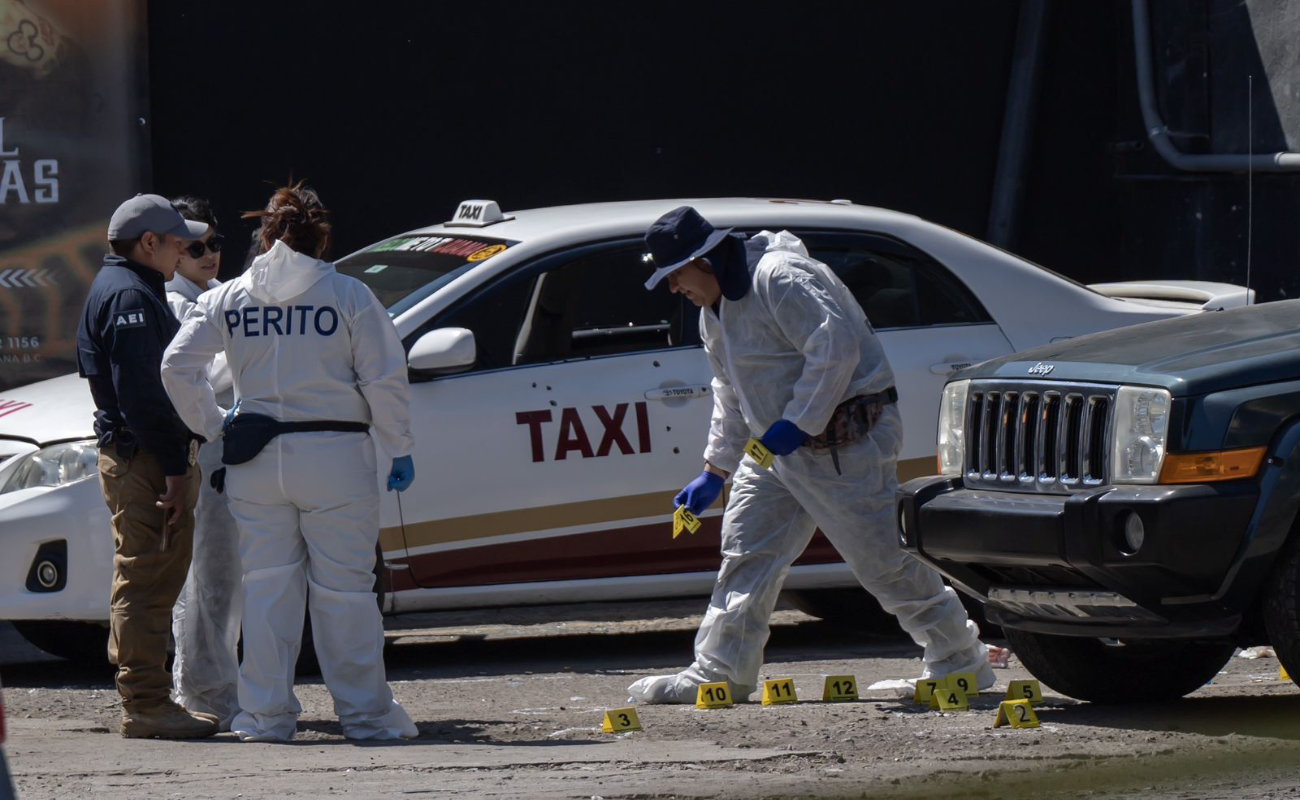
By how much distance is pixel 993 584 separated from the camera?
5793 mm

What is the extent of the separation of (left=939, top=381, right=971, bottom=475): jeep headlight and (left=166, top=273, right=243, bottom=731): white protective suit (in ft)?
7.19

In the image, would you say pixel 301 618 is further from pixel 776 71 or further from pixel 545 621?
pixel 776 71

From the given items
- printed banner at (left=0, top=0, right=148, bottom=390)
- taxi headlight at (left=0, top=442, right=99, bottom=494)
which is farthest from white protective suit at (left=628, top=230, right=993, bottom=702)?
printed banner at (left=0, top=0, right=148, bottom=390)

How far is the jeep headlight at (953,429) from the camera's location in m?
5.94

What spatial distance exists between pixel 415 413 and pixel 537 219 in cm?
117

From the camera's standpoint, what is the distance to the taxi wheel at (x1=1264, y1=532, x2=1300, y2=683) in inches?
204

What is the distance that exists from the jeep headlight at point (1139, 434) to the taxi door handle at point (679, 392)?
2290mm

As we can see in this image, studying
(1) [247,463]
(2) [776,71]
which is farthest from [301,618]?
(2) [776,71]

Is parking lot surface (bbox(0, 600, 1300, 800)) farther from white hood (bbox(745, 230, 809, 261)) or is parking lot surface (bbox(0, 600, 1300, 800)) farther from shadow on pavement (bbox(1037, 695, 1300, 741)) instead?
white hood (bbox(745, 230, 809, 261))

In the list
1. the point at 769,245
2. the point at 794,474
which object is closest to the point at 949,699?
the point at 794,474

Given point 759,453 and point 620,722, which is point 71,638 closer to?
point 620,722

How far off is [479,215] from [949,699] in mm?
3003

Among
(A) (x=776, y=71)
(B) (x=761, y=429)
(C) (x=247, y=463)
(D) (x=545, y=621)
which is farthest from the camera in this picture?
(A) (x=776, y=71)

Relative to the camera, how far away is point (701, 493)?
617 centimetres
